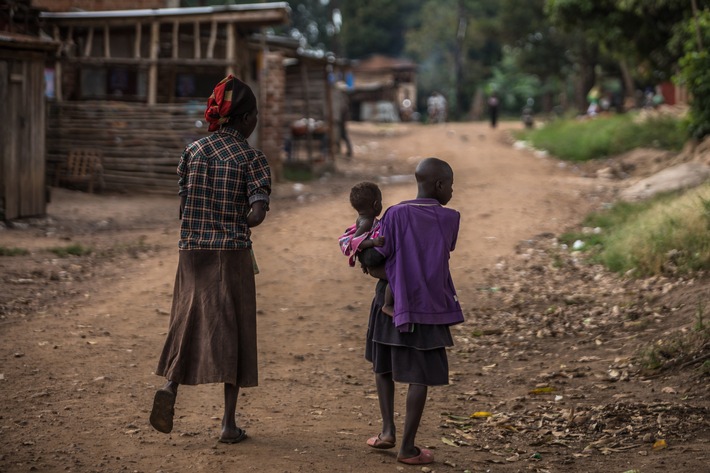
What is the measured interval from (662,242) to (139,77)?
11621 mm

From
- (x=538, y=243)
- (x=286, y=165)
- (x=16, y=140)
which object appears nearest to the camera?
(x=538, y=243)

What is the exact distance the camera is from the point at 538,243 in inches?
438

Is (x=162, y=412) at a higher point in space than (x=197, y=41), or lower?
lower

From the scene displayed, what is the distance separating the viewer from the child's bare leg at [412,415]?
13.6 feet

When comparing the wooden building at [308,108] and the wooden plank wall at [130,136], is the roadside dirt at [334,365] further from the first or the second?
the wooden building at [308,108]

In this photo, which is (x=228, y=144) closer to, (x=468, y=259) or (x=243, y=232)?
(x=243, y=232)

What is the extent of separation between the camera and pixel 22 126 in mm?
12102

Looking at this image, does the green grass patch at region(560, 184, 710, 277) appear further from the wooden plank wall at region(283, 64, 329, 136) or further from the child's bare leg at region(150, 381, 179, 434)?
the wooden plank wall at region(283, 64, 329, 136)

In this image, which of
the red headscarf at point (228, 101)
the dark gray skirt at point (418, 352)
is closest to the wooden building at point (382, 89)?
the red headscarf at point (228, 101)

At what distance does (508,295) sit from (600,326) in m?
1.44

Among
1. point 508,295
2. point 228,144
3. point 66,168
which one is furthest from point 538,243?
point 66,168

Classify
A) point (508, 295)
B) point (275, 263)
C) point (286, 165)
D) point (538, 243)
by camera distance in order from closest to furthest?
1. point (508, 295)
2. point (275, 263)
3. point (538, 243)
4. point (286, 165)

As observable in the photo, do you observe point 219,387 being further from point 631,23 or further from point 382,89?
point 382,89

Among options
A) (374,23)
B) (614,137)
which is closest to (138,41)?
(614,137)
